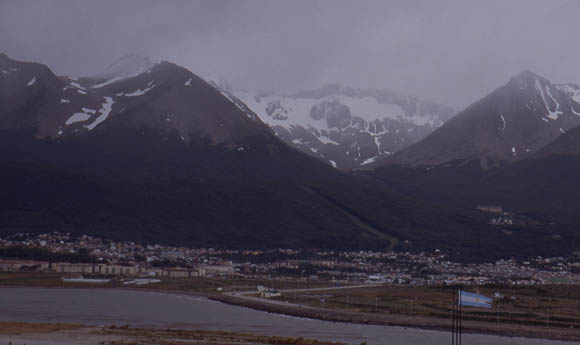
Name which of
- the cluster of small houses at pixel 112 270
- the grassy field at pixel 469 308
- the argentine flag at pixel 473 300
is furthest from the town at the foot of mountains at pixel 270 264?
the argentine flag at pixel 473 300

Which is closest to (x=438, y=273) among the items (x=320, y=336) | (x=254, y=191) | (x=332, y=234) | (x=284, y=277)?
(x=284, y=277)

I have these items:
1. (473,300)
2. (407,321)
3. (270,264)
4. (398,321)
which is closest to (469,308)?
(473,300)

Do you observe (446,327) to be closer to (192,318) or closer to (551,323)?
(551,323)

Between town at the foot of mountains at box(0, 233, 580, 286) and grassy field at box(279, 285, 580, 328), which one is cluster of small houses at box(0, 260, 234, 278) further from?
grassy field at box(279, 285, 580, 328)

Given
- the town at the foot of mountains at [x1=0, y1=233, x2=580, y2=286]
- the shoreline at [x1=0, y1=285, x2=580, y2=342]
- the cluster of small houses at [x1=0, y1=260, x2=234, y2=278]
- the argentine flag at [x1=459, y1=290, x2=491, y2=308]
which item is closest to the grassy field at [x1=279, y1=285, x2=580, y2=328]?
the argentine flag at [x1=459, y1=290, x2=491, y2=308]

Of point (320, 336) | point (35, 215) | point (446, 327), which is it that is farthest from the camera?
point (35, 215)

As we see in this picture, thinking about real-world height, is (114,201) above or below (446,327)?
above

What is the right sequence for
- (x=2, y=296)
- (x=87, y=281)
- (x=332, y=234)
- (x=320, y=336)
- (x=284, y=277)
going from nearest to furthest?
(x=320, y=336) < (x=2, y=296) < (x=87, y=281) < (x=284, y=277) < (x=332, y=234)

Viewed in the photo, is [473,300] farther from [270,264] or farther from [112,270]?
[270,264]
